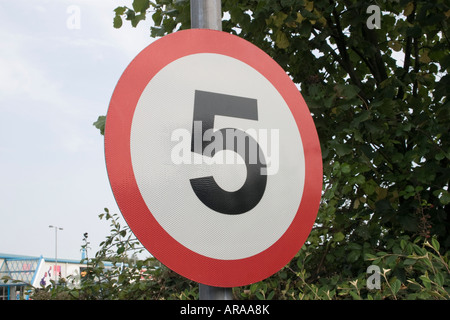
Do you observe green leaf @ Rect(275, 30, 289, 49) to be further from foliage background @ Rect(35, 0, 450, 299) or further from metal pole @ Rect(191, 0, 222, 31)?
metal pole @ Rect(191, 0, 222, 31)

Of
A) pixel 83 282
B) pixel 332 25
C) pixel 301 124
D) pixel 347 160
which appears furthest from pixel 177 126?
pixel 332 25

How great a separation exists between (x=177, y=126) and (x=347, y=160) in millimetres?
1937

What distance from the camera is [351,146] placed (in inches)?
104

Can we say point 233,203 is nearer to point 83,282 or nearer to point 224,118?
point 224,118

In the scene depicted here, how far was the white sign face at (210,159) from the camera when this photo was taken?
3.41 ft

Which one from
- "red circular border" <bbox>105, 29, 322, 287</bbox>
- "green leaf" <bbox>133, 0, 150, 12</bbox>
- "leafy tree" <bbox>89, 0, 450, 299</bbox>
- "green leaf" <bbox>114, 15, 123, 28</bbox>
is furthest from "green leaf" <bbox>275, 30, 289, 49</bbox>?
"red circular border" <bbox>105, 29, 322, 287</bbox>

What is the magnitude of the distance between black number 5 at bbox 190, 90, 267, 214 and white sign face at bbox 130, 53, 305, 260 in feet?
0.04

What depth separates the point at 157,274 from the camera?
298 centimetres

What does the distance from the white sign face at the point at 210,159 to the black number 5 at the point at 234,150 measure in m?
0.01

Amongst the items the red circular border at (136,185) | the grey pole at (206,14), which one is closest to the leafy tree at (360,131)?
the red circular border at (136,185)

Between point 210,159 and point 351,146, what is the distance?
1.73 meters

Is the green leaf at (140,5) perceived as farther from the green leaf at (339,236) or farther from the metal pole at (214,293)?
the metal pole at (214,293)

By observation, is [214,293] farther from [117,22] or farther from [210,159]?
[117,22]
